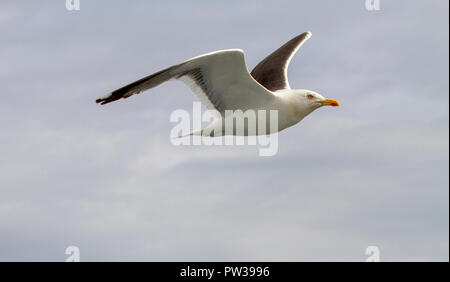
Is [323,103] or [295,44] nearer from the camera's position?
[323,103]

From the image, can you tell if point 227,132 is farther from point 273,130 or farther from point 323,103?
point 323,103

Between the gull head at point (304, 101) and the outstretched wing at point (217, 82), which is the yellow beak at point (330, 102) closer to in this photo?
the gull head at point (304, 101)

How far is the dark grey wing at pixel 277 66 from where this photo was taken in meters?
15.0

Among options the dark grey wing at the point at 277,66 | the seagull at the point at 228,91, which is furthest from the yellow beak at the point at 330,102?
the dark grey wing at the point at 277,66

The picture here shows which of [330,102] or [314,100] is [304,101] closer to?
[314,100]

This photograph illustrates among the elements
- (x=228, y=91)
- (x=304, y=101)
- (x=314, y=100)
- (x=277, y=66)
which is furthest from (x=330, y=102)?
(x=277, y=66)

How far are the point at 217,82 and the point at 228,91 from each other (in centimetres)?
35

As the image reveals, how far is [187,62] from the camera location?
11.6 m

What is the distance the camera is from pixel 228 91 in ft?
41.5

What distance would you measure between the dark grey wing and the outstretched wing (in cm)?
199

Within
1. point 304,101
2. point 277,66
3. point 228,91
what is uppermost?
point 277,66

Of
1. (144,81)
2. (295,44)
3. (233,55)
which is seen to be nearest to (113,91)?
(144,81)

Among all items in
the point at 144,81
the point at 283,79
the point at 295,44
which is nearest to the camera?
the point at 144,81

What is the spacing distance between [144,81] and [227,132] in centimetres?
234
